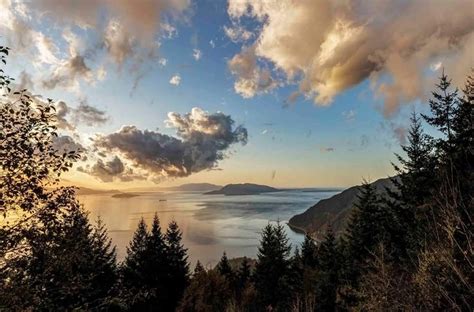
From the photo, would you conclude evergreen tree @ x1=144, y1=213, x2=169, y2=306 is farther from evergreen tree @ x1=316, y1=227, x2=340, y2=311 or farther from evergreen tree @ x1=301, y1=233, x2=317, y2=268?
evergreen tree @ x1=301, y1=233, x2=317, y2=268

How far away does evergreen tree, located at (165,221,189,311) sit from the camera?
3644 cm

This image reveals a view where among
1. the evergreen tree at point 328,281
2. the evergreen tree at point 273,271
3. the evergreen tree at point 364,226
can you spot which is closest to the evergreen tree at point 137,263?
the evergreen tree at point 273,271

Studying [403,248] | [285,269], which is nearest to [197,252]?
[285,269]

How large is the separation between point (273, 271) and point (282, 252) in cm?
→ 226

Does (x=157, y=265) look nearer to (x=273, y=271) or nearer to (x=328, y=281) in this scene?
(x=273, y=271)

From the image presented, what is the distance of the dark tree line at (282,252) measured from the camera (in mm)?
7477

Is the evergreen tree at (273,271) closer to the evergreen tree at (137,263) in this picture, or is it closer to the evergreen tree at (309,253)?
the evergreen tree at (309,253)

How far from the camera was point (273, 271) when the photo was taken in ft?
127

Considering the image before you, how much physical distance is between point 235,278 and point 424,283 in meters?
45.0

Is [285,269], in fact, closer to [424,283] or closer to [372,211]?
[372,211]

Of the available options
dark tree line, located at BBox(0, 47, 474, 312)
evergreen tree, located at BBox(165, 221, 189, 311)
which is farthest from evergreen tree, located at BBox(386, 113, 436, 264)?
evergreen tree, located at BBox(165, 221, 189, 311)

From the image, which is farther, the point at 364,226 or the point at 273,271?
the point at 273,271

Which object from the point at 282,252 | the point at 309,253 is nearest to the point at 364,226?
the point at 282,252

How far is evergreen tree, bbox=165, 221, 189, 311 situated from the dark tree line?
111 mm
